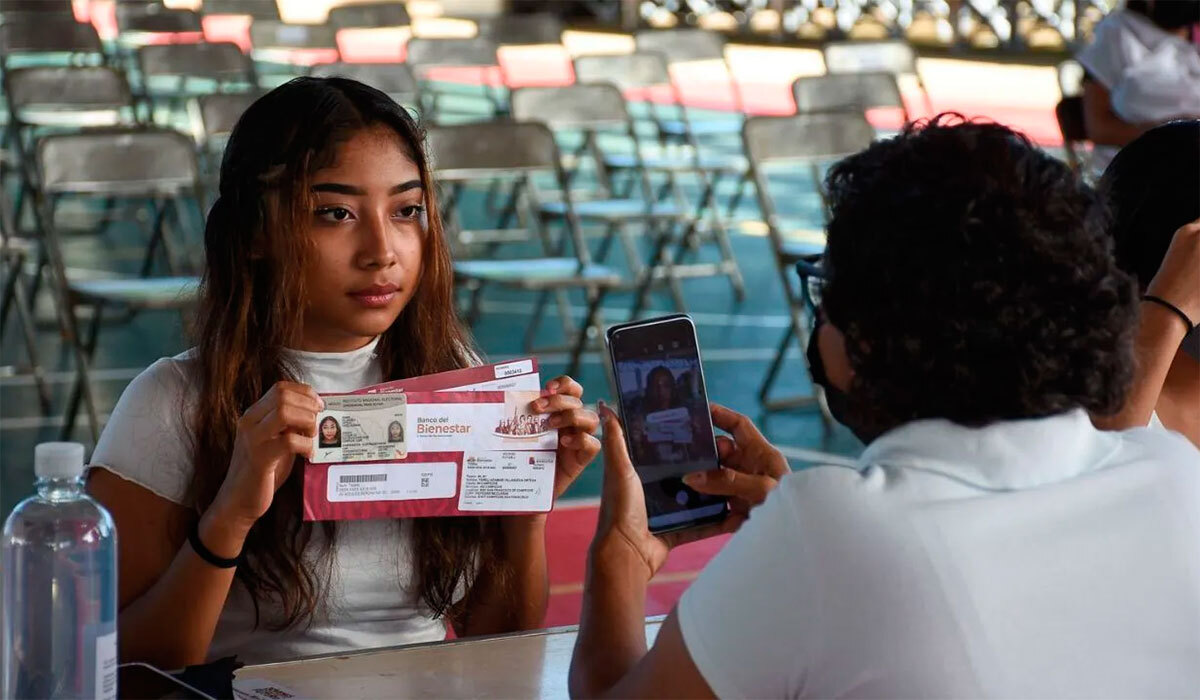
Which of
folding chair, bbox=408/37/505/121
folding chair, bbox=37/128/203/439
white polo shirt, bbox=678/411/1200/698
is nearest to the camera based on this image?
white polo shirt, bbox=678/411/1200/698

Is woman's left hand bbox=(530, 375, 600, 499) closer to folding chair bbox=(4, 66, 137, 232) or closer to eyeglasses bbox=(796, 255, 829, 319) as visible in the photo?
eyeglasses bbox=(796, 255, 829, 319)

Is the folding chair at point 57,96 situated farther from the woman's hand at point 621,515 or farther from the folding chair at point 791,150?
the woman's hand at point 621,515

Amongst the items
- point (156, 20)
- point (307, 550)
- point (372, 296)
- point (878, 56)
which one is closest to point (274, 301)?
point (372, 296)

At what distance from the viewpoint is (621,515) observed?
1571 millimetres

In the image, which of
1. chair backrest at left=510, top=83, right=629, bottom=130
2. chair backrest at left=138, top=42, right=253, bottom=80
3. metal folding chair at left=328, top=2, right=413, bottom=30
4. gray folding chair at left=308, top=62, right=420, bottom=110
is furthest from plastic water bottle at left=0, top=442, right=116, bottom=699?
metal folding chair at left=328, top=2, right=413, bottom=30

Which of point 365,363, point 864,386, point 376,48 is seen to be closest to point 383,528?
point 365,363

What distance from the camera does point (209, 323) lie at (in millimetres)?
1962

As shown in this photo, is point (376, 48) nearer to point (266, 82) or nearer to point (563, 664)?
point (266, 82)

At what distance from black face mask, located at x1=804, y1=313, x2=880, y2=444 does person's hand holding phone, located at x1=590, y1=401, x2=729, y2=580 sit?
0.74ft

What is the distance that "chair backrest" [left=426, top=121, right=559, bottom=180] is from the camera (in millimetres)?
5895

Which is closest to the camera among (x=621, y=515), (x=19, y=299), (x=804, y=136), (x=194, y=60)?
(x=621, y=515)

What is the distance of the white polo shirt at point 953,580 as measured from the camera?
46.7 inches

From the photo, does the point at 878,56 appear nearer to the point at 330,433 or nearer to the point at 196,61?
the point at 196,61

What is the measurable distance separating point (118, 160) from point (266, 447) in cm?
411
